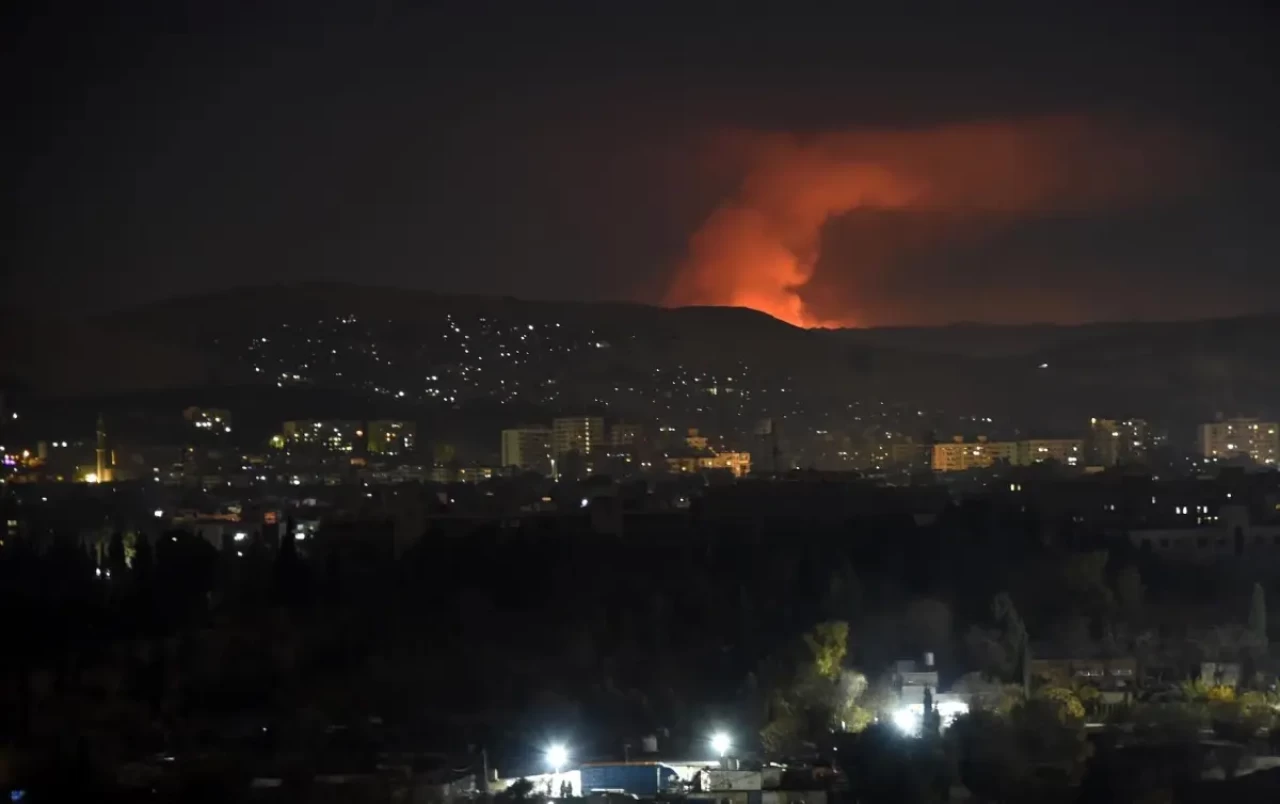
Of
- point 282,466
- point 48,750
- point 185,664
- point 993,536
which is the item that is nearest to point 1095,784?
point 48,750

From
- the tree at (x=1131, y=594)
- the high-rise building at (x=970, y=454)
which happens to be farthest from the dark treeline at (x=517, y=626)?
the high-rise building at (x=970, y=454)

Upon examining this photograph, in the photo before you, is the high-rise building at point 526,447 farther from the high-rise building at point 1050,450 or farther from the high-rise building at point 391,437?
the high-rise building at point 1050,450

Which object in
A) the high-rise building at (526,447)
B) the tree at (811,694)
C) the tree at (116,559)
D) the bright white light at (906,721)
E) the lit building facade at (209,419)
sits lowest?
the bright white light at (906,721)

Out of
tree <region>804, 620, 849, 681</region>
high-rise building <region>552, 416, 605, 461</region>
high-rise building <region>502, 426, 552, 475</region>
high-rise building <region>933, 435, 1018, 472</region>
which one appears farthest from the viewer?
high-rise building <region>552, 416, 605, 461</region>

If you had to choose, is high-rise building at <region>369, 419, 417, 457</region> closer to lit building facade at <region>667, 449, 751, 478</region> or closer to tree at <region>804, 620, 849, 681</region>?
lit building facade at <region>667, 449, 751, 478</region>

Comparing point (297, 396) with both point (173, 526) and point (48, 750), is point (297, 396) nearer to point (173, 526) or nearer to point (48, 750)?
point (173, 526)

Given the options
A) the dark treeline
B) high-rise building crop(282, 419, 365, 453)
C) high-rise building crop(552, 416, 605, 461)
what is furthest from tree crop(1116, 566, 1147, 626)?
high-rise building crop(552, 416, 605, 461)

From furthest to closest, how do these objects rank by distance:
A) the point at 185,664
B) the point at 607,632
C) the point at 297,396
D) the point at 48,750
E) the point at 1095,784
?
the point at 297,396 < the point at 607,632 < the point at 185,664 < the point at 48,750 < the point at 1095,784
